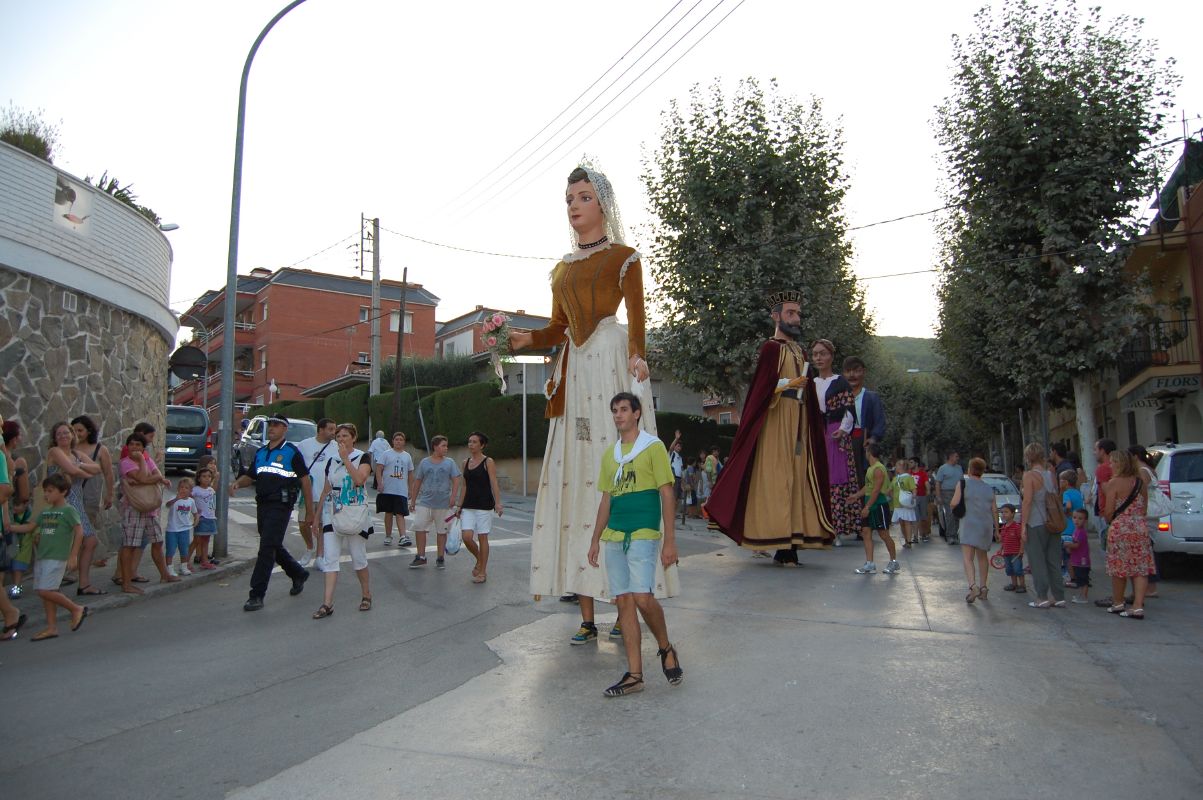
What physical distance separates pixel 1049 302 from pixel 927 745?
17064 mm

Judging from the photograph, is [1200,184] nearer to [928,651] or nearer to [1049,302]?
[1049,302]

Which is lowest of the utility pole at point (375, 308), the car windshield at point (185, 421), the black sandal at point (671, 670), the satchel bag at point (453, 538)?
the black sandal at point (671, 670)

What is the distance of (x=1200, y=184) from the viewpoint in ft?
70.7

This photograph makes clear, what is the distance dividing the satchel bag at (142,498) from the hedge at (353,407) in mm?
24858

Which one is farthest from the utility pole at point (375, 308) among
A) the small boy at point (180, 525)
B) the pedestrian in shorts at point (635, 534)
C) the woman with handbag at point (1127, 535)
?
the pedestrian in shorts at point (635, 534)

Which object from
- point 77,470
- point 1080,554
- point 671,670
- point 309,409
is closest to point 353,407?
point 309,409

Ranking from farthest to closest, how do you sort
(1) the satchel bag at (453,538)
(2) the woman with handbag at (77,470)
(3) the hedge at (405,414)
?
1. (3) the hedge at (405,414)
2. (1) the satchel bag at (453,538)
3. (2) the woman with handbag at (77,470)

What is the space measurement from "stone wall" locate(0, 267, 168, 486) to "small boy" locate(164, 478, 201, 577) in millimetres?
1410

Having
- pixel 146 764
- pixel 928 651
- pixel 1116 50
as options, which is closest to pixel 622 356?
pixel 928 651

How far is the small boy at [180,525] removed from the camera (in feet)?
32.4

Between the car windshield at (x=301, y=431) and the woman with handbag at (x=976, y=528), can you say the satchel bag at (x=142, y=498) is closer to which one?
the woman with handbag at (x=976, y=528)

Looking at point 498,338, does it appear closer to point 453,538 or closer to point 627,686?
point 627,686

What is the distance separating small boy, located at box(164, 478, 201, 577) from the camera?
32.4 feet

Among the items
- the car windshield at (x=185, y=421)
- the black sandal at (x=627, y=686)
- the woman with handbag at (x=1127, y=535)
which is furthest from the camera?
the car windshield at (x=185, y=421)
